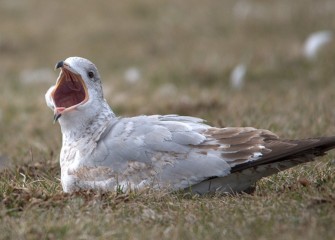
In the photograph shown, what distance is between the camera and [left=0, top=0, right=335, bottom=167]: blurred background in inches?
344

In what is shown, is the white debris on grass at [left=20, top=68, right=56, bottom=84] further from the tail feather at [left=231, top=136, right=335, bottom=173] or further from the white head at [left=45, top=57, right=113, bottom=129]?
the tail feather at [left=231, top=136, right=335, bottom=173]

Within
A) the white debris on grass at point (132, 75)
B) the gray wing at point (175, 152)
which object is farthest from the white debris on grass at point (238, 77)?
the gray wing at point (175, 152)

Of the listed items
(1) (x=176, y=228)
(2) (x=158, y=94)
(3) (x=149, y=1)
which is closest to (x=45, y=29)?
(3) (x=149, y=1)

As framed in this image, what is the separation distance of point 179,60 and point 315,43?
7.69 ft

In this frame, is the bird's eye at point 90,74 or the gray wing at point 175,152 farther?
the bird's eye at point 90,74

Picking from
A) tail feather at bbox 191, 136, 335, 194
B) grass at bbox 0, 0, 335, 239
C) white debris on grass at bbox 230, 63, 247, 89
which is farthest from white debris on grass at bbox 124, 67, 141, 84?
tail feather at bbox 191, 136, 335, 194

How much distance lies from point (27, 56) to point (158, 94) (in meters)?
5.07

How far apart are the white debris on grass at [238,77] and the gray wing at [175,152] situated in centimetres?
631

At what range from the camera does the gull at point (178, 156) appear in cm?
481

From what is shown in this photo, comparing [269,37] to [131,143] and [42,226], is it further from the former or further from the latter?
[42,226]

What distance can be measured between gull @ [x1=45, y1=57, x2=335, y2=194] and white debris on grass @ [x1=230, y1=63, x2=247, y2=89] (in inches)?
241

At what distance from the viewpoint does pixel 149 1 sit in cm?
1700

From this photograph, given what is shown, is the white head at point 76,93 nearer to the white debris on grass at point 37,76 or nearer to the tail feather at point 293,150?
the tail feather at point 293,150

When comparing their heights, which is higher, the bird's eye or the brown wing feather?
the bird's eye
